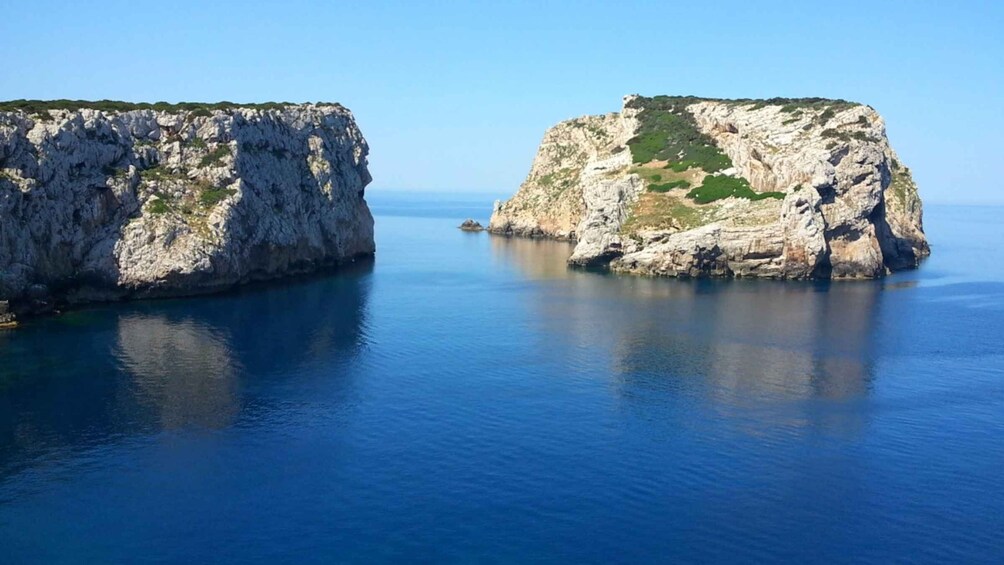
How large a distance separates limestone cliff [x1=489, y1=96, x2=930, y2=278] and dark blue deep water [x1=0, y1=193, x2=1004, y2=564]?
2581cm

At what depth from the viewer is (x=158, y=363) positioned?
6412cm

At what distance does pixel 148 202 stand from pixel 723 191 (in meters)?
82.3

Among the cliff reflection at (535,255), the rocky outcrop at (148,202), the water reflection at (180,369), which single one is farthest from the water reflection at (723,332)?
the rocky outcrop at (148,202)

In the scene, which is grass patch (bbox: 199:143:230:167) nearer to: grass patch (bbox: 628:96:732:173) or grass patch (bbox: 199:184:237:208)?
grass patch (bbox: 199:184:237:208)

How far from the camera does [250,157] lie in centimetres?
10794

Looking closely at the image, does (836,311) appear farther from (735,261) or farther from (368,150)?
(368,150)

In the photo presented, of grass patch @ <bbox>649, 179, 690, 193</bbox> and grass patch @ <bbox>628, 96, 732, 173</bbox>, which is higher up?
grass patch @ <bbox>628, 96, 732, 173</bbox>

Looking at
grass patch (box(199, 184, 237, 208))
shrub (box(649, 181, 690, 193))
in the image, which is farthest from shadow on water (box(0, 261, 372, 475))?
shrub (box(649, 181, 690, 193))

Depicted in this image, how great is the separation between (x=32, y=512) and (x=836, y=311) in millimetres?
81056

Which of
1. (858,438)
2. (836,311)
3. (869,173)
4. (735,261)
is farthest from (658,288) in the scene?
(858,438)

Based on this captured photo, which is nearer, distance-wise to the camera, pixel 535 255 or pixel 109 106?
pixel 109 106

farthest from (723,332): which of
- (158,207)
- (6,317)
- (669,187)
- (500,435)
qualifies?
(6,317)

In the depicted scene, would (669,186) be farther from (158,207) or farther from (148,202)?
(148,202)

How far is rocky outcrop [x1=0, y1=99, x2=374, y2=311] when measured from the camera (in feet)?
267
